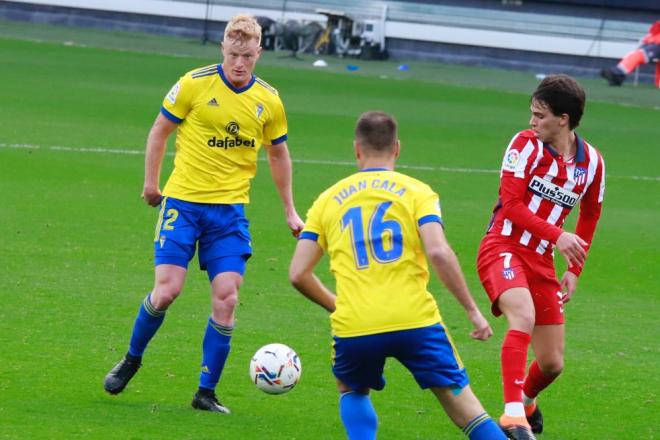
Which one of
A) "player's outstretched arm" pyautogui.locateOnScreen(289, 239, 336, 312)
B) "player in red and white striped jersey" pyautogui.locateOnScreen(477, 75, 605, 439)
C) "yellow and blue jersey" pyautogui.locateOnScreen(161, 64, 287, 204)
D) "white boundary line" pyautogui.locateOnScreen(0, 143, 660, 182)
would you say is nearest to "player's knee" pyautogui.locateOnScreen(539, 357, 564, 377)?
"player in red and white striped jersey" pyautogui.locateOnScreen(477, 75, 605, 439)

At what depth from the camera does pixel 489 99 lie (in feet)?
96.5

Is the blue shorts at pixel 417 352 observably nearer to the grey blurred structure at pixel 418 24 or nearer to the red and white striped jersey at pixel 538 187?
the red and white striped jersey at pixel 538 187

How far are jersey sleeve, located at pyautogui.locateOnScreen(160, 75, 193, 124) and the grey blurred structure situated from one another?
101 ft

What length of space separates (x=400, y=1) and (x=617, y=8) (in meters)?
7.02

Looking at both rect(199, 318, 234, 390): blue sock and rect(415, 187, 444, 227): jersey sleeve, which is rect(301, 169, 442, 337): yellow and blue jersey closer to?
rect(415, 187, 444, 227): jersey sleeve

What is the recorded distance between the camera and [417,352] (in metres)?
5.65

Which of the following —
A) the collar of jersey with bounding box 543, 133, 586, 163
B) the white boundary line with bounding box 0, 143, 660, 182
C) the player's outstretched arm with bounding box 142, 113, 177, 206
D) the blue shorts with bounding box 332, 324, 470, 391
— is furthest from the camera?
the white boundary line with bounding box 0, 143, 660, 182

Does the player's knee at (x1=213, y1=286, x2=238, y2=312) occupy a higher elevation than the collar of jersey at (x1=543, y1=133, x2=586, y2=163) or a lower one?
lower

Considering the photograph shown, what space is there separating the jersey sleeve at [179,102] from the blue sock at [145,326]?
3.58 feet

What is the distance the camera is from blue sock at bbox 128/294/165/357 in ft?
24.6

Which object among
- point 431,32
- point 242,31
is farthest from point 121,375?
point 431,32

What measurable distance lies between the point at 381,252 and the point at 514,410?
1546 millimetres

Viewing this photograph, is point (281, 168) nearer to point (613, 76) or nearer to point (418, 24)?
point (613, 76)

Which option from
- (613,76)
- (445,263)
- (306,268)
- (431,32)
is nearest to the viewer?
(445,263)
